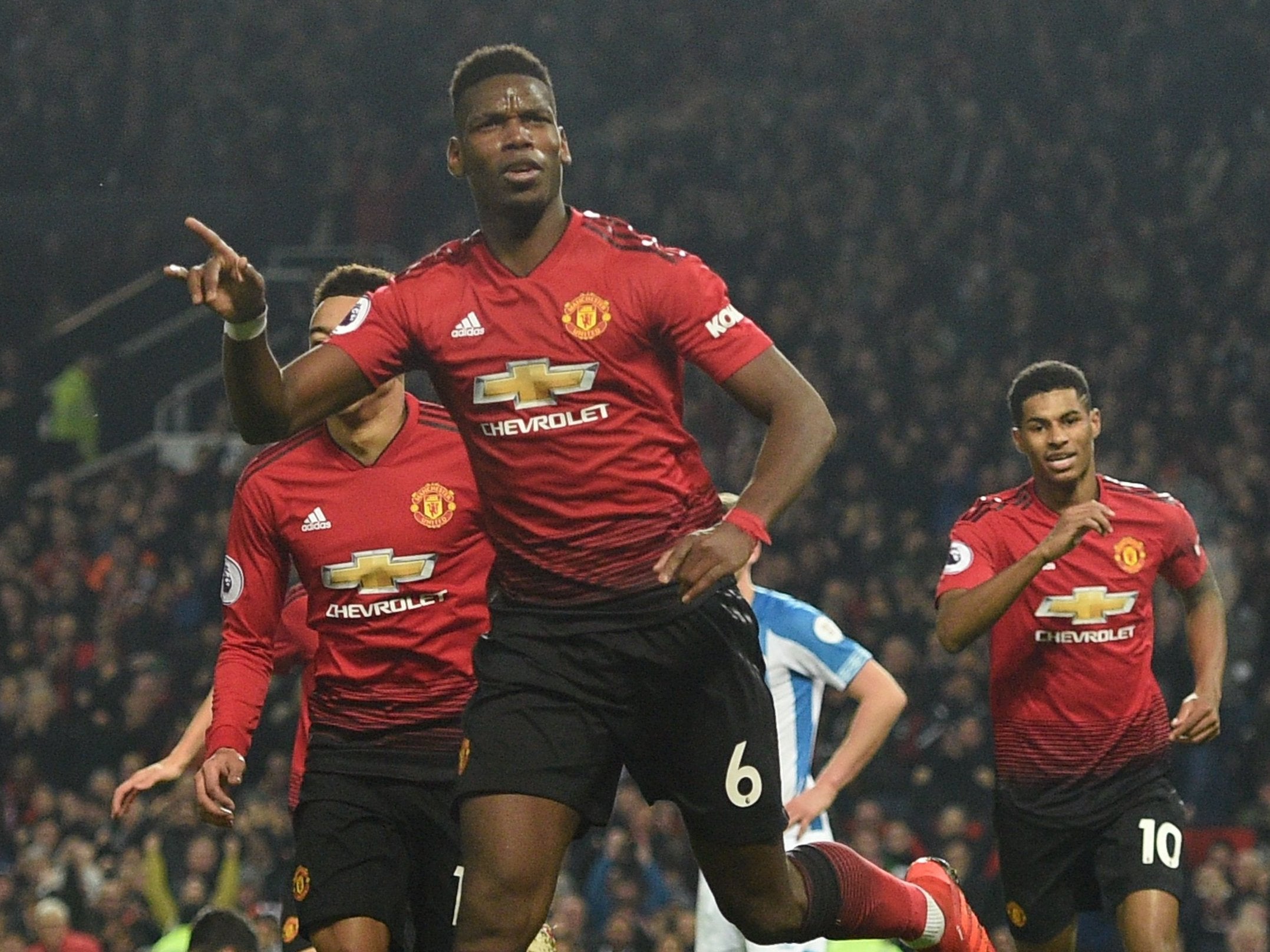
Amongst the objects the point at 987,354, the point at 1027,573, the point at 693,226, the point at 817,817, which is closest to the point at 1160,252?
the point at 987,354

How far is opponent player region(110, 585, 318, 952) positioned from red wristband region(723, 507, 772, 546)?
1.87 meters

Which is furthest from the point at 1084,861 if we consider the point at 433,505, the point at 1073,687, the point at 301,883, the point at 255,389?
the point at 255,389

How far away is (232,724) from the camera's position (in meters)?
5.89

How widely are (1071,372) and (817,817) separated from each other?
2130 mm

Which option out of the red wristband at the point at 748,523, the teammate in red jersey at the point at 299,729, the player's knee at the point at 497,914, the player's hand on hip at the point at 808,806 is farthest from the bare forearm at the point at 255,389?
the player's hand on hip at the point at 808,806

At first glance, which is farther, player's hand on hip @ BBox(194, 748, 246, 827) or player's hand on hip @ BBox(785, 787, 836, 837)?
player's hand on hip @ BBox(785, 787, 836, 837)

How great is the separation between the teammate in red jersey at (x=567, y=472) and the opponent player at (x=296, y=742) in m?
1.20

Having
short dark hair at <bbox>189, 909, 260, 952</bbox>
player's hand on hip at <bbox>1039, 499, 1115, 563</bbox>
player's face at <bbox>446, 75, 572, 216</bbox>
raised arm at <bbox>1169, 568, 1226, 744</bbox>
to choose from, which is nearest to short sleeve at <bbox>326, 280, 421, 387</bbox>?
player's face at <bbox>446, 75, 572, 216</bbox>

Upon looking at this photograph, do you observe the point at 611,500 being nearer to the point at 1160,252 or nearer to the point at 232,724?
the point at 232,724

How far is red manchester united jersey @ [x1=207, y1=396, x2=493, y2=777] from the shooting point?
5.99 m

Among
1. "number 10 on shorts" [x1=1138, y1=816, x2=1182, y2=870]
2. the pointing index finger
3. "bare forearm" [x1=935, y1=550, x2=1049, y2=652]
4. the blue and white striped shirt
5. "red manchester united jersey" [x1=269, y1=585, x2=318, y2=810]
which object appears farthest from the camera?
the blue and white striped shirt

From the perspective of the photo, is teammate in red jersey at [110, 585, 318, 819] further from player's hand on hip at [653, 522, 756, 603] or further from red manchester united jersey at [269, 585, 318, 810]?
player's hand on hip at [653, 522, 756, 603]

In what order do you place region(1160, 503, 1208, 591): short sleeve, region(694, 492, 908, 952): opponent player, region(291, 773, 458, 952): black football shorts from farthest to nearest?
region(694, 492, 908, 952): opponent player → region(1160, 503, 1208, 591): short sleeve → region(291, 773, 458, 952): black football shorts

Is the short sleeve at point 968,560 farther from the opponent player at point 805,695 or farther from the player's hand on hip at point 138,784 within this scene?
the player's hand on hip at point 138,784
